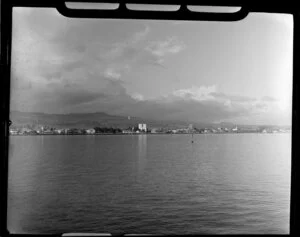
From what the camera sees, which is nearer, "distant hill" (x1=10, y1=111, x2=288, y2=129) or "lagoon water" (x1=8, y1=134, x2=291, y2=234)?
"lagoon water" (x1=8, y1=134, x2=291, y2=234)

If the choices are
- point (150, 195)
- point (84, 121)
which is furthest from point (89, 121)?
point (150, 195)

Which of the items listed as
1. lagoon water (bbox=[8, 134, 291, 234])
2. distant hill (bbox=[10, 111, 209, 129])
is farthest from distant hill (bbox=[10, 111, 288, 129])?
lagoon water (bbox=[8, 134, 291, 234])

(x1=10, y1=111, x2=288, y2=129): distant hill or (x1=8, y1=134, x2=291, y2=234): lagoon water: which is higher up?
(x1=10, y1=111, x2=288, y2=129): distant hill

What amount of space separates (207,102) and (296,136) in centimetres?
4638

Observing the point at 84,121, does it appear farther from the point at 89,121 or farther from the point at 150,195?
the point at 150,195

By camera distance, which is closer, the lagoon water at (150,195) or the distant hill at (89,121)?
the lagoon water at (150,195)

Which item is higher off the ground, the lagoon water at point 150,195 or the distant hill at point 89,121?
the distant hill at point 89,121

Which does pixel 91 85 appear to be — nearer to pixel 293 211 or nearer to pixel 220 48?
pixel 220 48

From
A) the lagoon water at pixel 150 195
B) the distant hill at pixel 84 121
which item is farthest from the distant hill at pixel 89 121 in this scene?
the lagoon water at pixel 150 195

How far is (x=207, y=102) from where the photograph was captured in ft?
153

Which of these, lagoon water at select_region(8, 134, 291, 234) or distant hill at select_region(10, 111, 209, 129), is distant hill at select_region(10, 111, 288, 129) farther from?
lagoon water at select_region(8, 134, 291, 234)

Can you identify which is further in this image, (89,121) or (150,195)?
(89,121)

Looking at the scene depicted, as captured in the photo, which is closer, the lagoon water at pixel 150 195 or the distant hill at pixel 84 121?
the lagoon water at pixel 150 195

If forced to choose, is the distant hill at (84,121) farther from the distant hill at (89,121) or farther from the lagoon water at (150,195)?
the lagoon water at (150,195)
